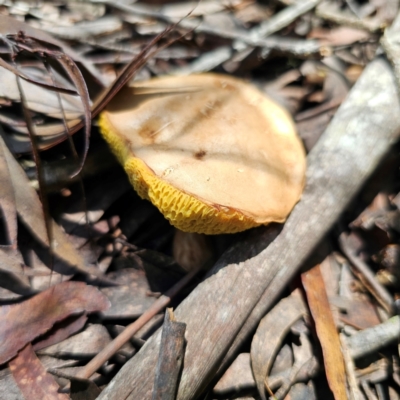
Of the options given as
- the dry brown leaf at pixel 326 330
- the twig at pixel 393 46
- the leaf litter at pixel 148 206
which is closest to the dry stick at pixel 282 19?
the leaf litter at pixel 148 206

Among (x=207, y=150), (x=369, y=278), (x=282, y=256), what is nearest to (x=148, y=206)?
(x=207, y=150)

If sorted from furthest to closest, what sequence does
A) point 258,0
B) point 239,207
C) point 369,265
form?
point 258,0, point 369,265, point 239,207

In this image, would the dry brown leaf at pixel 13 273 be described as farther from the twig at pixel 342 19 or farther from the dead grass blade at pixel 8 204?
the twig at pixel 342 19

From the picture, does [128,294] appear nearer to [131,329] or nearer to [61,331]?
[131,329]

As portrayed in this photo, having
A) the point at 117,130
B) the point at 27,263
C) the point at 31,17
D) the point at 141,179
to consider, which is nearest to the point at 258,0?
the point at 31,17

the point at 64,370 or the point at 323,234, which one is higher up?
the point at 64,370

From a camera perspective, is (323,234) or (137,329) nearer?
(137,329)

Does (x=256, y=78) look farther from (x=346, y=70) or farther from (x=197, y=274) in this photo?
(x=197, y=274)
